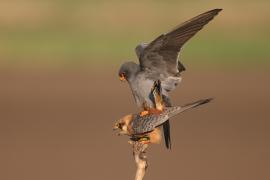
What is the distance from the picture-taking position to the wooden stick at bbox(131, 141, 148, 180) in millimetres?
3756

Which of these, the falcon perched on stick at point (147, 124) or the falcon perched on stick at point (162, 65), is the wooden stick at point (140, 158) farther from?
the falcon perched on stick at point (162, 65)

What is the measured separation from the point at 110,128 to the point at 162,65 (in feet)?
18.1

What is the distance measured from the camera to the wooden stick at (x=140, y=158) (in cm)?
376

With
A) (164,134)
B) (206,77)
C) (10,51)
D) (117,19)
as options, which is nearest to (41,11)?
(117,19)

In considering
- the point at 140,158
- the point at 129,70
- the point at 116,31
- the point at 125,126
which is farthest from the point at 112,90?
the point at 140,158

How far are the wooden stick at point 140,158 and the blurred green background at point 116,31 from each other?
9.13 metres

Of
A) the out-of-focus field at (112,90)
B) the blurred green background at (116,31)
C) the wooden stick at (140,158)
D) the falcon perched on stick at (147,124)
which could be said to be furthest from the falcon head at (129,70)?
the blurred green background at (116,31)

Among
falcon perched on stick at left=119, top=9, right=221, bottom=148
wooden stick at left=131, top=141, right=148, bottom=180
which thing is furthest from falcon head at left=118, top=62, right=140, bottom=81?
wooden stick at left=131, top=141, right=148, bottom=180

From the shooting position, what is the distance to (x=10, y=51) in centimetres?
1410

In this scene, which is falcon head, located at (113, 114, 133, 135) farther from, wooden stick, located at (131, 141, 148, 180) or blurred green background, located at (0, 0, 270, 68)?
blurred green background, located at (0, 0, 270, 68)

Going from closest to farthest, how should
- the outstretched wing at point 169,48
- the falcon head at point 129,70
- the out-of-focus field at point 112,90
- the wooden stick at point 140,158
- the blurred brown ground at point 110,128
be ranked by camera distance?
the wooden stick at point 140,158, the outstretched wing at point 169,48, the falcon head at point 129,70, the blurred brown ground at point 110,128, the out-of-focus field at point 112,90

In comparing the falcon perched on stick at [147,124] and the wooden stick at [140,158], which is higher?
the falcon perched on stick at [147,124]

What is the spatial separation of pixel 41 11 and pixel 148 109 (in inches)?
487

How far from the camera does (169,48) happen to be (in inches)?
179
